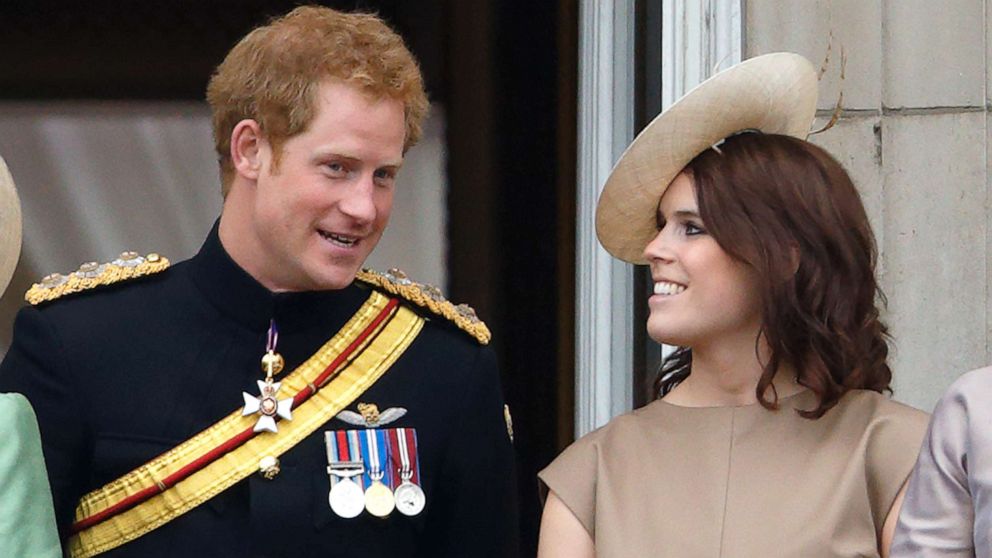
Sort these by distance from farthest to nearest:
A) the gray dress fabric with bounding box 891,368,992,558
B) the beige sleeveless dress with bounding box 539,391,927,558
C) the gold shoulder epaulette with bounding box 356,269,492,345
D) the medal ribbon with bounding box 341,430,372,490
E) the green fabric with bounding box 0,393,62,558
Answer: the gold shoulder epaulette with bounding box 356,269,492,345 < the medal ribbon with bounding box 341,430,372,490 < the beige sleeveless dress with bounding box 539,391,927,558 < the green fabric with bounding box 0,393,62,558 < the gray dress fabric with bounding box 891,368,992,558

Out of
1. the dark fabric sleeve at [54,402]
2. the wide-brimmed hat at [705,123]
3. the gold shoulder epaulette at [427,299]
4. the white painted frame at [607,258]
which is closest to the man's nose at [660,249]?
Answer: the wide-brimmed hat at [705,123]

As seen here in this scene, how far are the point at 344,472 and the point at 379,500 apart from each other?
0.23 ft

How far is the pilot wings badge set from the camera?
10.8ft

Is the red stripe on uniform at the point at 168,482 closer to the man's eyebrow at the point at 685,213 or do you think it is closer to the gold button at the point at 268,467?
the gold button at the point at 268,467

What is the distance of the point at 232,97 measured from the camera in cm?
328

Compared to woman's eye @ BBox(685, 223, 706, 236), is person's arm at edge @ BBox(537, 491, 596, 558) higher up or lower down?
lower down

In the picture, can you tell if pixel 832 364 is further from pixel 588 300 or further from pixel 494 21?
pixel 494 21

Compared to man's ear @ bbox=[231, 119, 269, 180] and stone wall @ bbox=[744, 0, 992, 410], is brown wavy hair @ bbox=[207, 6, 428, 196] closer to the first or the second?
man's ear @ bbox=[231, 119, 269, 180]

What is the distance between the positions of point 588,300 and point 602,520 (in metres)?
1.64

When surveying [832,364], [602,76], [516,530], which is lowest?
[516,530]

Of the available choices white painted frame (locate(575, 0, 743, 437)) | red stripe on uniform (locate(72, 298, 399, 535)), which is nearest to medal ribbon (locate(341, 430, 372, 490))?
red stripe on uniform (locate(72, 298, 399, 535))

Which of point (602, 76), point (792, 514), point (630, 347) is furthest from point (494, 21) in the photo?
point (792, 514)

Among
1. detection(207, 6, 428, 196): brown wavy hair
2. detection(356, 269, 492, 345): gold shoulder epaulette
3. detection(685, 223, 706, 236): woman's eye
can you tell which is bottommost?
detection(356, 269, 492, 345): gold shoulder epaulette

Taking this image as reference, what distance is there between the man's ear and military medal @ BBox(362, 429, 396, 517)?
1.48ft
